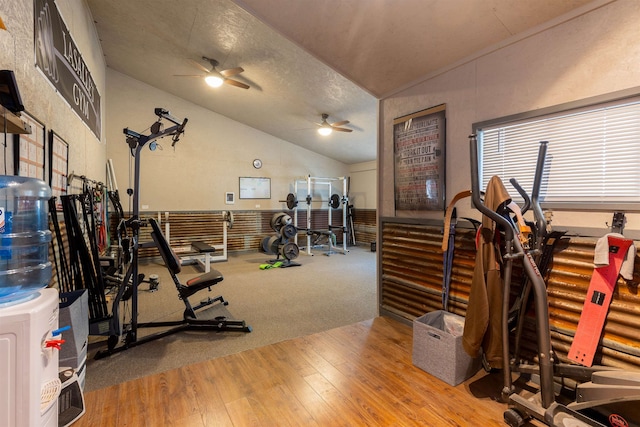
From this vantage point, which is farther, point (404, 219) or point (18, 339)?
point (404, 219)

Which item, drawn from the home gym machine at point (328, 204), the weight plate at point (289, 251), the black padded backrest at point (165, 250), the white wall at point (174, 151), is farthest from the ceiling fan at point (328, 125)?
A: the black padded backrest at point (165, 250)

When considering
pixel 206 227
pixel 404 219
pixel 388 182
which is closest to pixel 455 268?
pixel 404 219

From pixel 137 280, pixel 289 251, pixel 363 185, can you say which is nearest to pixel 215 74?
pixel 137 280

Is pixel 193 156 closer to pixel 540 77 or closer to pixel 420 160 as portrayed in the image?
pixel 420 160

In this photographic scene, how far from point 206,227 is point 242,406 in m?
6.12

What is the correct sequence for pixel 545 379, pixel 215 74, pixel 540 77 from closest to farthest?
1. pixel 545 379
2. pixel 540 77
3. pixel 215 74

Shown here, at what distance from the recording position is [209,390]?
205cm

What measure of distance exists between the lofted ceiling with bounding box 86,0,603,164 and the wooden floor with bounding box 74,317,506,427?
261 cm

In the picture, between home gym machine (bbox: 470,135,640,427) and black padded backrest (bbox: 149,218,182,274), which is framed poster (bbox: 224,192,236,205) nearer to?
black padded backrest (bbox: 149,218,182,274)

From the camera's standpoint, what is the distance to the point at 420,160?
288 cm

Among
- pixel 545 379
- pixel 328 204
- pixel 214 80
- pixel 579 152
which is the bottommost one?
pixel 545 379

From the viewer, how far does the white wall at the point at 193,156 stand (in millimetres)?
6387

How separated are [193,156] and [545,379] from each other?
750 cm

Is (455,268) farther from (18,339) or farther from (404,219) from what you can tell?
(18,339)
